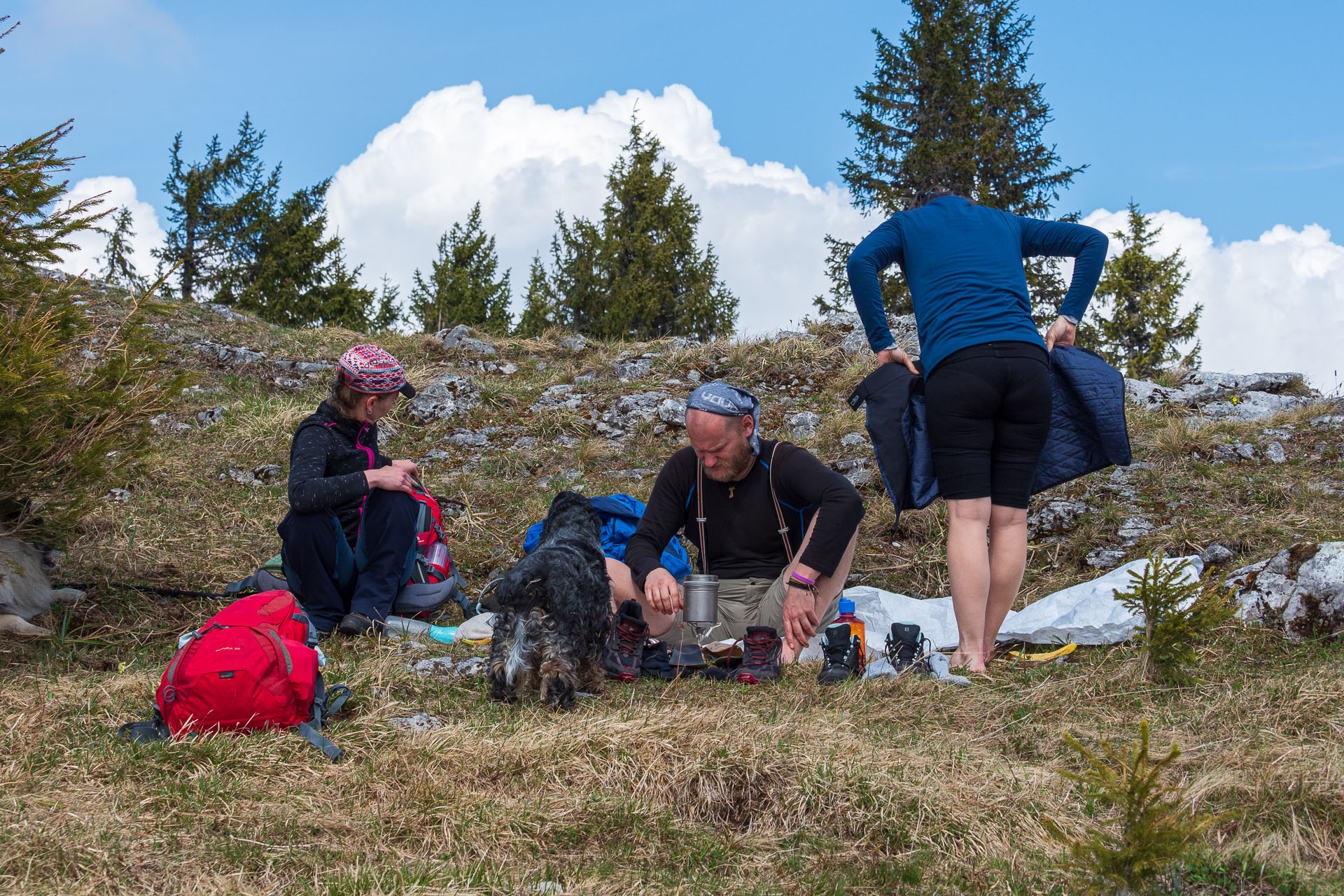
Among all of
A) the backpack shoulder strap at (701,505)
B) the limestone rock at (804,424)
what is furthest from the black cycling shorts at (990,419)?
the limestone rock at (804,424)

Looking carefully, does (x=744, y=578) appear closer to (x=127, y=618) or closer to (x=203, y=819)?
(x=203, y=819)

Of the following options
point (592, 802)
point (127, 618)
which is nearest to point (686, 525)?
point (592, 802)

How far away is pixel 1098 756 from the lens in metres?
2.90

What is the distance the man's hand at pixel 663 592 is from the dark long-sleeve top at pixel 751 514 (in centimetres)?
14

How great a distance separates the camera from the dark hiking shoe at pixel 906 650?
3863mm

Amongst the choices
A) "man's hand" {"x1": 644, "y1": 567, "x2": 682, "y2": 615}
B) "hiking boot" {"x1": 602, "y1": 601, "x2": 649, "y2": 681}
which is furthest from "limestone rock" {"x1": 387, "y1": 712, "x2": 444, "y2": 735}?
"man's hand" {"x1": 644, "y1": 567, "x2": 682, "y2": 615}

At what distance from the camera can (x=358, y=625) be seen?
4391 millimetres

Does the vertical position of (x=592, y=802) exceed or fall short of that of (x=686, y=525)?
it falls short

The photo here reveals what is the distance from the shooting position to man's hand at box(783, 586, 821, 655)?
151 inches

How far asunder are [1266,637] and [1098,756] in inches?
70.6

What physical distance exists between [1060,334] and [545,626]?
8.44 ft

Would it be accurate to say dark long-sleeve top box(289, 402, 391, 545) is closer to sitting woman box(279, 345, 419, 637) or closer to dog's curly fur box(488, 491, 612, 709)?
sitting woman box(279, 345, 419, 637)

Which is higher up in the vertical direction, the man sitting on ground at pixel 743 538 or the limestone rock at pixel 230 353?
the limestone rock at pixel 230 353

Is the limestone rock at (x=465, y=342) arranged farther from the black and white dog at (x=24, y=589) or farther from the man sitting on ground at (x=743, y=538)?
the man sitting on ground at (x=743, y=538)
